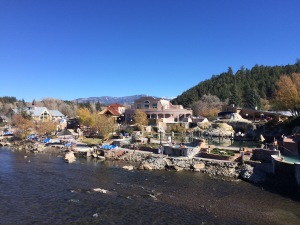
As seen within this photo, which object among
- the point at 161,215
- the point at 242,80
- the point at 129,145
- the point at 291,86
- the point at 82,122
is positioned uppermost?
the point at 242,80

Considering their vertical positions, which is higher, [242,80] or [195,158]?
[242,80]

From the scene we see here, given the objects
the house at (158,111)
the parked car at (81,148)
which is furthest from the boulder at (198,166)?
the house at (158,111)

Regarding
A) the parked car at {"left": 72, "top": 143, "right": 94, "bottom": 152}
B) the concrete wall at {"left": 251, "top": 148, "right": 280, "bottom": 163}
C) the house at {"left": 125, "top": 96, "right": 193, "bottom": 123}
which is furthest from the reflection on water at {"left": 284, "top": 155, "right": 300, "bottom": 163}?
the house at {"left": 125, "top": 96, "right": 193, "bottom": 123}

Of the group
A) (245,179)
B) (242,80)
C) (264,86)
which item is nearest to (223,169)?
(245,179)

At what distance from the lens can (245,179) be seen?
26703 mm

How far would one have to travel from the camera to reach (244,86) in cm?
9962

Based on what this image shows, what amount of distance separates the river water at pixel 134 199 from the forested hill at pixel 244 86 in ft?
217

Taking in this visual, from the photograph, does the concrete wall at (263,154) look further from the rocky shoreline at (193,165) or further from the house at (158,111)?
the house at (158,111)

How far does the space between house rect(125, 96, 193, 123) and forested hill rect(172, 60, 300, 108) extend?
2699 cm

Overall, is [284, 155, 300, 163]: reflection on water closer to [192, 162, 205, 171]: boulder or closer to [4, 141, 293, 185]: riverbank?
[4, 141, 293, 185]: riverbank

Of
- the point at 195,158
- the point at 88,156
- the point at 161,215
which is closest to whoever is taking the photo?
the point at 161,215

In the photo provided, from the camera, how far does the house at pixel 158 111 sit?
65.2m

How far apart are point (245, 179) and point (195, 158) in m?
7.27

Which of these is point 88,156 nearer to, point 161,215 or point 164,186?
point 164,186
